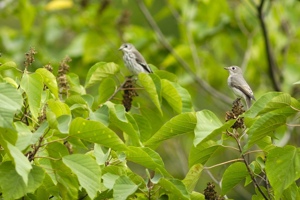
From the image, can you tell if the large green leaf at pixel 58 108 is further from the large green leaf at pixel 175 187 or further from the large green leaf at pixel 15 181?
the large green leaf at pixel 175 187

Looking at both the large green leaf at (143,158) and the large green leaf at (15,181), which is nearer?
the large green leaf at (15,181)

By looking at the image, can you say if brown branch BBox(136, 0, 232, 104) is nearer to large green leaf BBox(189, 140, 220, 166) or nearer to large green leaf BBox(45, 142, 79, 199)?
large green leaf BBox(189, 140, 220, 166)

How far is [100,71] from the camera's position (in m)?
4.96

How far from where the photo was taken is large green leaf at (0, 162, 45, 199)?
11.2 feet

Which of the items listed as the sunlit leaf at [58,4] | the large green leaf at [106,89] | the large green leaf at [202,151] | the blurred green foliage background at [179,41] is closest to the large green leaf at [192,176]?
the large green leaf at [202,151]

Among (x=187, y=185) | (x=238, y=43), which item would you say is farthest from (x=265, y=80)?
(x=187, y=185)

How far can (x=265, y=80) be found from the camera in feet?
35.6

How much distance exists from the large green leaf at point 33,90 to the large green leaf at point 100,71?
113 cm

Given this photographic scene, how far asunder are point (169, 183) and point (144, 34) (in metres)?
6.93

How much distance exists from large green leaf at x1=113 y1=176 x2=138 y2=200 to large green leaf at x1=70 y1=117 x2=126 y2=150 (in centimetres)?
20

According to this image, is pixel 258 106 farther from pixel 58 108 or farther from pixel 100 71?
pixel 100 71

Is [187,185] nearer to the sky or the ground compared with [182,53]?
nearer to the ground

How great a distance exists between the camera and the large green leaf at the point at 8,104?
3164mm

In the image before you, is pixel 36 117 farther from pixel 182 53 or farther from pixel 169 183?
pixel 182 53
